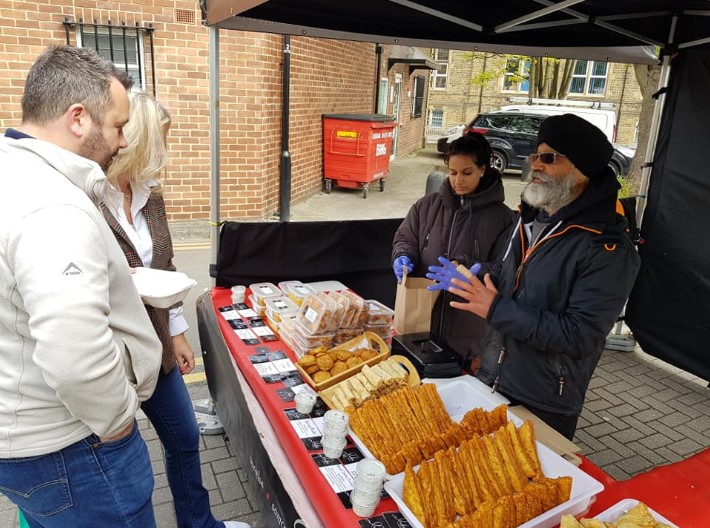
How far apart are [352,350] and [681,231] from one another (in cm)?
329

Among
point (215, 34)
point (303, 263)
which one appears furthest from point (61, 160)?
point (303, 263)

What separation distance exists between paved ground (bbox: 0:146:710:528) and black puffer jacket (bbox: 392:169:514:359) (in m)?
1.34

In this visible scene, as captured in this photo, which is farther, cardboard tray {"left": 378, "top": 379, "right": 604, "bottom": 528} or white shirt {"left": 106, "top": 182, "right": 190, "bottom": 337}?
white shirt {"left": 106, "top": 182, "right": 190, "bottom": 337}

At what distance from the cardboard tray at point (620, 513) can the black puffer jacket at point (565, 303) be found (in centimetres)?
58

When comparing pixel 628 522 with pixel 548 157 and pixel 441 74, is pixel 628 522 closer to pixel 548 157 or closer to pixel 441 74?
→ pixel 548 157

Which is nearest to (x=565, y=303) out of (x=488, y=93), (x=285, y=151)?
(x=285, y=151)

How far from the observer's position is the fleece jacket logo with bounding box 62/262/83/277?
45.5 inches

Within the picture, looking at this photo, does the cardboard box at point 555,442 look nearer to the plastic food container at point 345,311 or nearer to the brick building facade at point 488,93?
the plastic food container at point 345,311

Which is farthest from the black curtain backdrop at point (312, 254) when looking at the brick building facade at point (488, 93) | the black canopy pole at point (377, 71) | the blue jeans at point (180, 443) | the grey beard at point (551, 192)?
the brick building facade at point (488, 93)

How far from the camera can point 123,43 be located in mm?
6746

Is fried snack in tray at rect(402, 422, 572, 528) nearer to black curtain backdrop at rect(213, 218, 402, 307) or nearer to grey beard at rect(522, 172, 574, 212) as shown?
grey beard at rect(522, 172, 574, 212)

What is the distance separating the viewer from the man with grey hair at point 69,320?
1163 millimetres

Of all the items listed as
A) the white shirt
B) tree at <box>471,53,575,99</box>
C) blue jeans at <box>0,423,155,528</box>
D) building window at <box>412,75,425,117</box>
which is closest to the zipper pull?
blue jeans at <box>0,423,155,528</box>

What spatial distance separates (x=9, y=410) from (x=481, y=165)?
2.50 m
